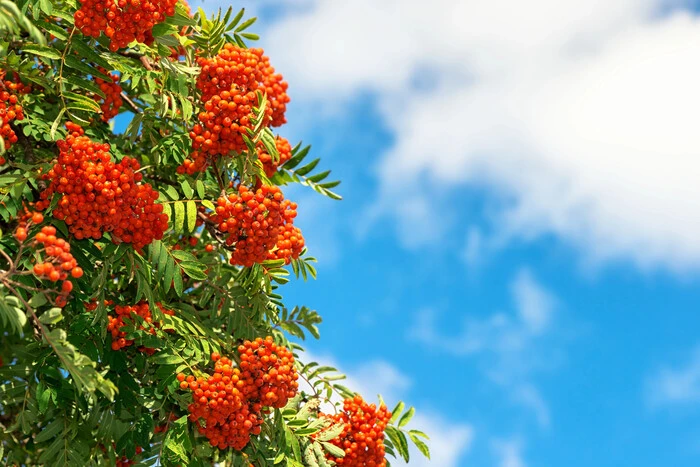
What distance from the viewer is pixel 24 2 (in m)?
6.55

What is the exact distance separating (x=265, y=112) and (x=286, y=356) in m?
2.22

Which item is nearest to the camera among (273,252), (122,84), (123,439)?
(123,439)

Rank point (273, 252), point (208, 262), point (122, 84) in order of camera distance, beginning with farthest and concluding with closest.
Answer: point (122, 84), point (208, 262), point (273, 252)

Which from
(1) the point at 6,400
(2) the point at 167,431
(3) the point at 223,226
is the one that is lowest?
(1) the point at 6,400

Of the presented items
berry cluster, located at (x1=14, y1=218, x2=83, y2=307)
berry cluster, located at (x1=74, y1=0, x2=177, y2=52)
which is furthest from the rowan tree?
berry cluster, located at (x1=14, y1=218, x2=83, y2=307)

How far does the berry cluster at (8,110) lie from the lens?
6633 millimetres

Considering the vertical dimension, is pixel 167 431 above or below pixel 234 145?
below

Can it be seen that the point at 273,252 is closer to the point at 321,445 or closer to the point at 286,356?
the point at 286,356

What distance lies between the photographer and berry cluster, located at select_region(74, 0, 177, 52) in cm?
657

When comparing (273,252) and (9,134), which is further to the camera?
(273,252)

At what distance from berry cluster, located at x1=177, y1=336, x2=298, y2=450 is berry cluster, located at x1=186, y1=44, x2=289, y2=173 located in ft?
5.46

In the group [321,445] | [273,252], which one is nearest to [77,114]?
[273,252]

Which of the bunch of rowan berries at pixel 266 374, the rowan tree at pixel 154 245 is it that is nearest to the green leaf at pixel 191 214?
the rowan tree at pixel 154 245

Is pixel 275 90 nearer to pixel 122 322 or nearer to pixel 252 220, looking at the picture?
pixel 252 220
